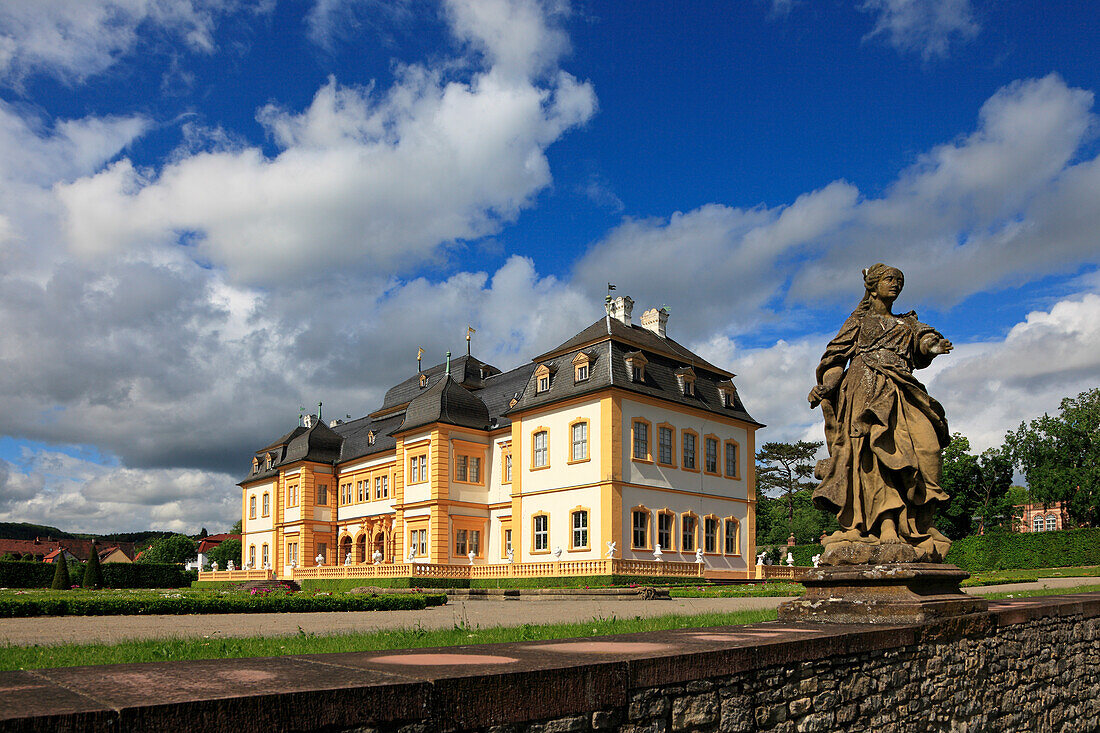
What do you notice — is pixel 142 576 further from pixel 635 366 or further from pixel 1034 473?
pixel 1034 473

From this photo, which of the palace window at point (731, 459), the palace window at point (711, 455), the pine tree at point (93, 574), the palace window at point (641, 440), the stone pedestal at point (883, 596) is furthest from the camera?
the pine tree at point (93, 574)

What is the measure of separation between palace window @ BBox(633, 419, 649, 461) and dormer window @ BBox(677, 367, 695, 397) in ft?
10.6

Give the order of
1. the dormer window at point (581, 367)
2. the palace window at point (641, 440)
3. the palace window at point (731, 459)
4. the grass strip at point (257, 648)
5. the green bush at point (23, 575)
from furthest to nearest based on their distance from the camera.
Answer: the green bush at point (23, 575) < the palace window at point (731, 459) < the dormer window at point (581, 367) < the palace window at point (641, 440) < the grass strip at point (257, 648)

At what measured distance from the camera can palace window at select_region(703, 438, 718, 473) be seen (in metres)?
37.9

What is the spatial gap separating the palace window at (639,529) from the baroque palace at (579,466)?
0.06 metres

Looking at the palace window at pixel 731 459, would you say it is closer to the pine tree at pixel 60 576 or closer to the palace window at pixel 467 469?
the palace window at pixel 467 469

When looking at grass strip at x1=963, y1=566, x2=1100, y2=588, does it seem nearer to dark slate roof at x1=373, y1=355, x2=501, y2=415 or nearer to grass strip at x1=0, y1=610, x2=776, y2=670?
grass strip at x1=0, y1=610, x2=776, y2=670

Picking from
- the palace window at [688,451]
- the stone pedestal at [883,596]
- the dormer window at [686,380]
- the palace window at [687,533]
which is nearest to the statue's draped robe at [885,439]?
the stone pedestal at [883,596]

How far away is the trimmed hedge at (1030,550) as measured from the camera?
132 ft

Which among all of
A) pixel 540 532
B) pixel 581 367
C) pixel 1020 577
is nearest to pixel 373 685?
pixel 1020 577

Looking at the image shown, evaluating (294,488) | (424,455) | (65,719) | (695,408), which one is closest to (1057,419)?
(695,408)

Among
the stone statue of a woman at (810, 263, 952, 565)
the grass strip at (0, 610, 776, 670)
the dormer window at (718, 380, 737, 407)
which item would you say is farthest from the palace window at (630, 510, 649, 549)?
the stone statue of a woman at (810, 263, 952, 565)

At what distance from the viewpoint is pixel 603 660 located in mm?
4227

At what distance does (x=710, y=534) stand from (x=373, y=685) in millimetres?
35600
